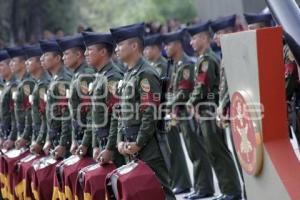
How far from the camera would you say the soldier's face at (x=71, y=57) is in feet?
25.2

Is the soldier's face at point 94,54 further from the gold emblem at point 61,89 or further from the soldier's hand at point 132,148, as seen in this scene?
the soldier's hand at point 132,148

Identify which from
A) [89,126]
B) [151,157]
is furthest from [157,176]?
[89,126]

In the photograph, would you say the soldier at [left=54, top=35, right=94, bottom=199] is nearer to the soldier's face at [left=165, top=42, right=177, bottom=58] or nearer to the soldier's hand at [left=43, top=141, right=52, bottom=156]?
the soldier's hand at [left=43, top=141, right=52, bottom=156]

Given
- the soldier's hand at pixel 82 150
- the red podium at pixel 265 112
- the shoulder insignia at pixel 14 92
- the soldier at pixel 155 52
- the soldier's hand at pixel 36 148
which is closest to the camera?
the red podium at pixel 265 112

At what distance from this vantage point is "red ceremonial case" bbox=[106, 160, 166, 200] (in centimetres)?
609

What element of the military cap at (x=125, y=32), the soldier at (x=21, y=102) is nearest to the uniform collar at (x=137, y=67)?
the military cap at (x=125, y=32)

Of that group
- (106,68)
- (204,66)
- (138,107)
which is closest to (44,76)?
(204,66)

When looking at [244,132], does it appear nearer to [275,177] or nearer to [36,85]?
[275,177]

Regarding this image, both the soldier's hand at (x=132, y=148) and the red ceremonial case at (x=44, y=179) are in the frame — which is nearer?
the soldier's hand at (x=132, y=148)

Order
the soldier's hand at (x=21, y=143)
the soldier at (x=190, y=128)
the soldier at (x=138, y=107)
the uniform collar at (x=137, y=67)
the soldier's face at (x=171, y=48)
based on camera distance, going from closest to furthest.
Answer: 1. the soldier at (x=138, y=107)
2. the uniform collar at (x=137, y=67)
3. the soldier's hand at (x=21, y=143)
4. the soldier at (x=190, y=128)
5. the soldier's face at (x=171, y=48)

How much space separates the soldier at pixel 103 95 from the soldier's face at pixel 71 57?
58cm

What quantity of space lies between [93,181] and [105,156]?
255mm

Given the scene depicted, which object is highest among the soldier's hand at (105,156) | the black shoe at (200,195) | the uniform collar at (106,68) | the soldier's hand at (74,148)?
the uniform collar at (106,68)

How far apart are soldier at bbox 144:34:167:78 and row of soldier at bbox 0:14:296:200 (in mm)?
12
